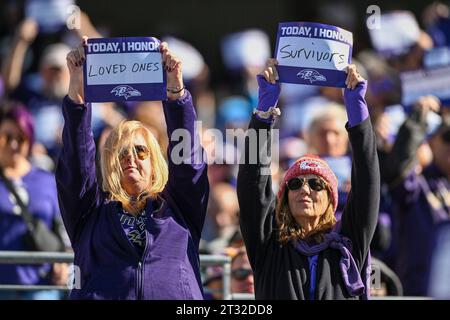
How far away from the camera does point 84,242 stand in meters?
5.54

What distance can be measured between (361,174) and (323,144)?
2482 millimetres

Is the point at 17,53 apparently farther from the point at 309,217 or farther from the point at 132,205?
the point at 309,217

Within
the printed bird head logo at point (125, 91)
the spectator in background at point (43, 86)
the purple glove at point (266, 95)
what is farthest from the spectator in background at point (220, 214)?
the purple glove at point (266, 95)

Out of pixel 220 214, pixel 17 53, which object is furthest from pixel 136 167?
pixel 17 53

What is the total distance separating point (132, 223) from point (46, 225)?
7.09 feet

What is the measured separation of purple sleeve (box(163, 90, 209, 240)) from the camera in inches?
222

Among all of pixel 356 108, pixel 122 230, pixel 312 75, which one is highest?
pixel 312 75

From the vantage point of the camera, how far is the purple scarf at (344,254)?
549cm

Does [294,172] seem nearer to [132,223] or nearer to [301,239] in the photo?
[301,239]

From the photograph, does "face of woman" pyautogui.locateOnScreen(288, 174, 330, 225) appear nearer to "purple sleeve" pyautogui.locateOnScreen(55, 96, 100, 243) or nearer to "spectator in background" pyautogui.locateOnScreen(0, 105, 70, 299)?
"purple sleeve" pyautogui.locateOnScreen(55, 96, 100, 243)

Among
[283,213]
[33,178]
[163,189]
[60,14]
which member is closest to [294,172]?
[283,213]

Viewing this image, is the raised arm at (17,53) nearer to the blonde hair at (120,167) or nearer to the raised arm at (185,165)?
the blonde hair at (120,167)

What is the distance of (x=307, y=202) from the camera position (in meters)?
5.64

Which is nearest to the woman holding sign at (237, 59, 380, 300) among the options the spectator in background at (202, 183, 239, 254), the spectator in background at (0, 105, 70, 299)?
the spectator in background at (0, 105, 70, 299)
